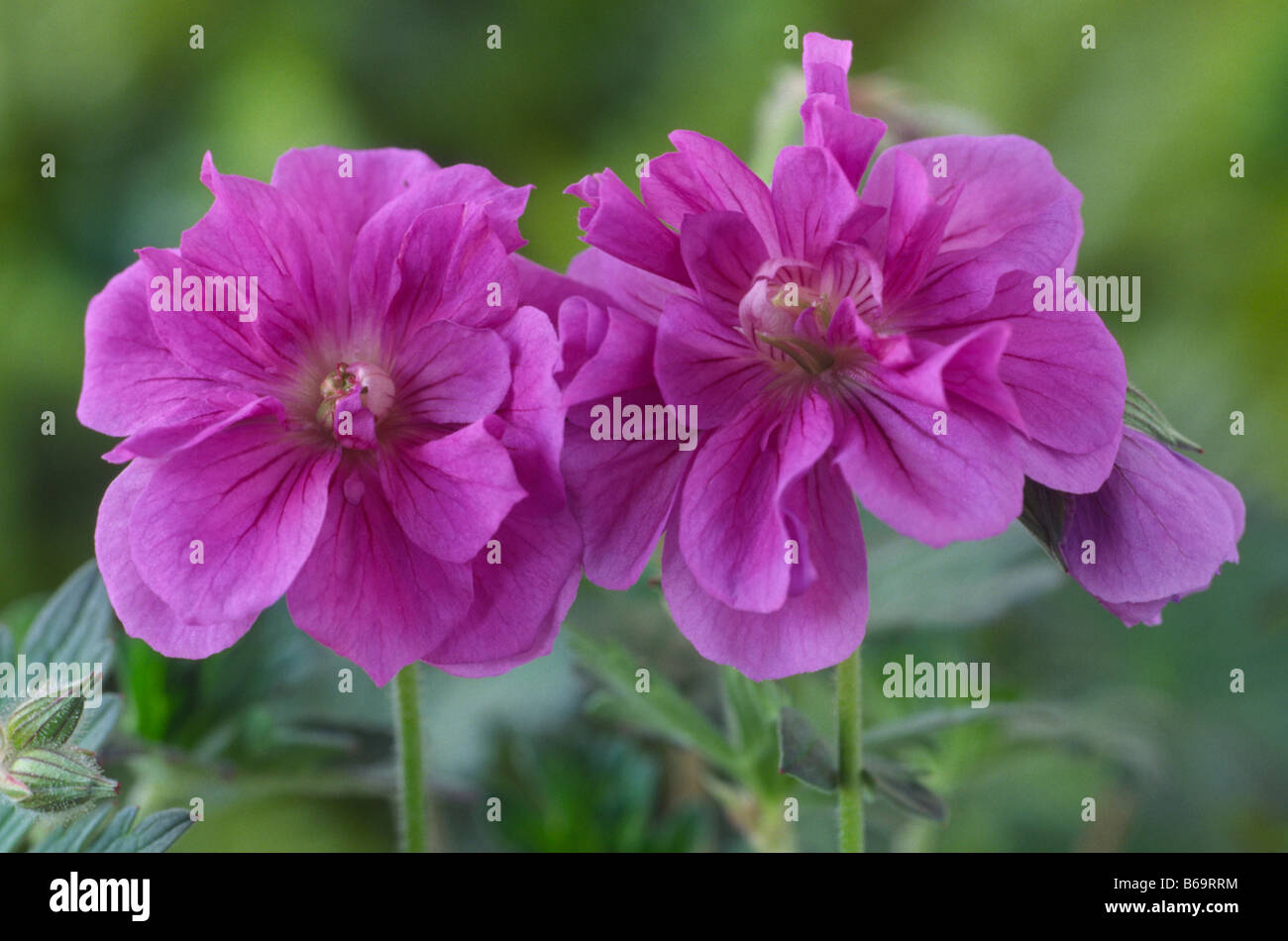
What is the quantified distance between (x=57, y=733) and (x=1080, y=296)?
394 millimetres

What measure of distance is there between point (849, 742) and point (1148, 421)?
159 millimetres

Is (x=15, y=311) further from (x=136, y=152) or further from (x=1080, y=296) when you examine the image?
(x=1080, y=296)

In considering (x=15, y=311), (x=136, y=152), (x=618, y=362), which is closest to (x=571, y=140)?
(x=136, y=152)

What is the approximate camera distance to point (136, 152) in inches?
44.9

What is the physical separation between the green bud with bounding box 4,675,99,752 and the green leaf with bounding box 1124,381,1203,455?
395 millimetres

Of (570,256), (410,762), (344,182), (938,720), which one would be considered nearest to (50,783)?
(410,762)

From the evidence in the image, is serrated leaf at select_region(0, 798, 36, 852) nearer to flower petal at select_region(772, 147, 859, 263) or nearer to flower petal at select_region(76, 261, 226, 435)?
flower petal at select_region(76, 261, 226, 435)

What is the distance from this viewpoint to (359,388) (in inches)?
17.6

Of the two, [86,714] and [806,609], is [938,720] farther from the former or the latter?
[86,714]

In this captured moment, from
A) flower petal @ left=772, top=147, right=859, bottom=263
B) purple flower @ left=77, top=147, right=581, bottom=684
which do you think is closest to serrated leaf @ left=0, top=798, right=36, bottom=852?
purple flower @ left=77, top=147, right=581, bottom=684

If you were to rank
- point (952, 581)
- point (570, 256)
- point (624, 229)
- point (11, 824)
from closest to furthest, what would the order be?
point (624, 229) < point (11, 824) < point (952, 581) < point (570, 256)
